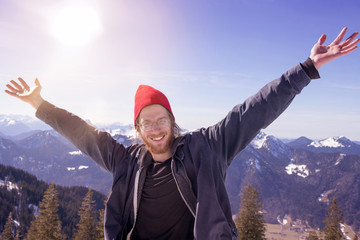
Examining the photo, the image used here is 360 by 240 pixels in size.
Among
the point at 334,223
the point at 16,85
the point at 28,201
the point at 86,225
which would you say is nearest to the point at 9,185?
the point at 28,201

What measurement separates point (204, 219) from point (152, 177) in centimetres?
109

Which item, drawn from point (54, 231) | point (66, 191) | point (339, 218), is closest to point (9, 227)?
point (54, 231)

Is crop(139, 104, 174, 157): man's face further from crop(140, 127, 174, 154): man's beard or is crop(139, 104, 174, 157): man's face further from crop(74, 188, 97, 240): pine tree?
crop(74, 188, 97, 240): pine tree

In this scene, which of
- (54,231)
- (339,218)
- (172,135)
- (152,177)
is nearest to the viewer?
(152,177)

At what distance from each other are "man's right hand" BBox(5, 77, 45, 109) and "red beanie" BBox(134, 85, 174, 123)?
1989 millimetres

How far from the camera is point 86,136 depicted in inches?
165

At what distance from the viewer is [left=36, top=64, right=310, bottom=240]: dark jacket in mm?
3133

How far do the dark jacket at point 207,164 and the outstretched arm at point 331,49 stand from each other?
32 cm

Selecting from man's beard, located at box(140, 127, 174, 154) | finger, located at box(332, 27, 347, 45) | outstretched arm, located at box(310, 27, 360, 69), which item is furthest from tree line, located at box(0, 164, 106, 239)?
finger, located at box(332, 27, 347, 45)

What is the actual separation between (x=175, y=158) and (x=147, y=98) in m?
1.10

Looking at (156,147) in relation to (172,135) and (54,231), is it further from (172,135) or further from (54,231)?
(54,231)

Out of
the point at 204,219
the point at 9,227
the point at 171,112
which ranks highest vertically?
the point at 171,112

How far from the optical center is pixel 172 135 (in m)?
4.16

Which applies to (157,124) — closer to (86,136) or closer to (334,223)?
(86,136)
